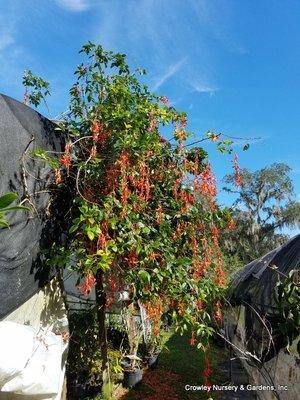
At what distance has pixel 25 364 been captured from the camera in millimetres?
2766

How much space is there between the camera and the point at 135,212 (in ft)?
14.5

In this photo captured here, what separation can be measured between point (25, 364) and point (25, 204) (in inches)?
60.5

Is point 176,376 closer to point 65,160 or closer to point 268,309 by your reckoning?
point 268,309

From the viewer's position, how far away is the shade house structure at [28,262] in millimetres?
2824

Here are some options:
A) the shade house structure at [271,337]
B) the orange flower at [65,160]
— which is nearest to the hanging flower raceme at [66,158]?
the orange flower at [65,160]

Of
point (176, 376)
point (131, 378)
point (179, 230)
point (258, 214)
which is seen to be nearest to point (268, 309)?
point (179, 230)

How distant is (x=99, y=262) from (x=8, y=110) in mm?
1602

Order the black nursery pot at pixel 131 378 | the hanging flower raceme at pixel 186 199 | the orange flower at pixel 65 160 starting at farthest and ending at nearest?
the black nursery pot at pixel 131 378 < the hanging flower raceme at pixel 186 199 < the orange flower at pixel 65 160

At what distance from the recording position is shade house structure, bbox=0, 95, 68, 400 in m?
2.82

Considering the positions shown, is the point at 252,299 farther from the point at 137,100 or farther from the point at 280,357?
the point at 137,100

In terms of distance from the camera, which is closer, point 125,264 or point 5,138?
point 5,138

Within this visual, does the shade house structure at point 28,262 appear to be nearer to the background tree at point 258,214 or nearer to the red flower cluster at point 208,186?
the red flower cluster at point 208,186

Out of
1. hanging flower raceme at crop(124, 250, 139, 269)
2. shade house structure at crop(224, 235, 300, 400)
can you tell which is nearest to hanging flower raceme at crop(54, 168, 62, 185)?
hanging flower raceme at crop(124, 250, 139, 269)

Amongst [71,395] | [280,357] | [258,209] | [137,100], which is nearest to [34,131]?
[137,100]
